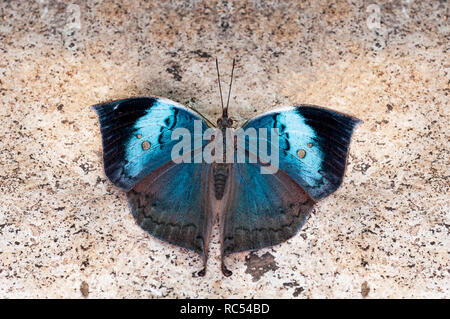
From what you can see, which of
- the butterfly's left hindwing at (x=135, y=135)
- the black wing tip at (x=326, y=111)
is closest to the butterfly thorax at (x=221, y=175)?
the butterfly's left hindwing at (x=135, y=135)

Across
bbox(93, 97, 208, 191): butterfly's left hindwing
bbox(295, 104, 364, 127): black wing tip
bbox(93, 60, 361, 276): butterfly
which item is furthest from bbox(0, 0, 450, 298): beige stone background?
bbox(295, 104, 364, 127): black wing tip

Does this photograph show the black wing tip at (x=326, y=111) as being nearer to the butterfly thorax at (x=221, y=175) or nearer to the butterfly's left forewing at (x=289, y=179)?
the butterfly's left forewing at (x=289, y=179)

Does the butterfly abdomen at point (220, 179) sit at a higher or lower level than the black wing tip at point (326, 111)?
lower

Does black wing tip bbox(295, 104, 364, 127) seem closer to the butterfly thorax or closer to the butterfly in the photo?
the butterfly

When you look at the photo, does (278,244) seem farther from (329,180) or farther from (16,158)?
(16,158)

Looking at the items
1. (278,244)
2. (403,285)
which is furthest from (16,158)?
(403,285)

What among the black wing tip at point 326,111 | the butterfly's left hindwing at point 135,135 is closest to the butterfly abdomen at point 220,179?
the butterfly's left hindwing at point 135,135

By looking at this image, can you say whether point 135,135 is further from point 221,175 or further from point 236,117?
point 236,117
